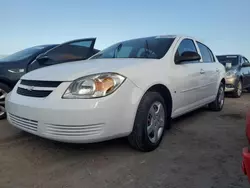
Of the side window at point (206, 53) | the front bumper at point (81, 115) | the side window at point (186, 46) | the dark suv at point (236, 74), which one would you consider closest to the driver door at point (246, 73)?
the dark suv at point (236, 74)

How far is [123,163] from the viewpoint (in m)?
2.57

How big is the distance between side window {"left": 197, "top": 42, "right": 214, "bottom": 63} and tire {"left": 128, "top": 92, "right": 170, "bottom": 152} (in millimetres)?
1905

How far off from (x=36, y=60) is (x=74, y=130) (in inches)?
96.7

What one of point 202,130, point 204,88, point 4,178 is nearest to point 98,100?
point 4,178

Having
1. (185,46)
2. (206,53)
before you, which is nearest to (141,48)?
(185,46)

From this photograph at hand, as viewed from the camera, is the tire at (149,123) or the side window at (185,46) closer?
the tire at (149,123)

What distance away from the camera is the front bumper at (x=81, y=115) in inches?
91.0

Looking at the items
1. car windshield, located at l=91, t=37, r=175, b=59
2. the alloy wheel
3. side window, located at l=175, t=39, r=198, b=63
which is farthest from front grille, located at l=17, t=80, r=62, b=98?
side window, located at l=175, t=39, r=198, b=63

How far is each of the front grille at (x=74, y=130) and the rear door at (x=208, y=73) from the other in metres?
2.38

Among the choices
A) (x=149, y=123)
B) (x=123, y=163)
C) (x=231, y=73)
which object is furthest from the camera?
(x=231, y=73)

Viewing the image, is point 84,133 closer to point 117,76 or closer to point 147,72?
point 117,76

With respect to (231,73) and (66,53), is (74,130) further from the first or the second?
(231,73)

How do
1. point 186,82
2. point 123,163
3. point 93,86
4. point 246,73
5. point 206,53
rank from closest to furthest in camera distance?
point 93,86, point 123,163, point 186,82, point 206,53, point 246,73

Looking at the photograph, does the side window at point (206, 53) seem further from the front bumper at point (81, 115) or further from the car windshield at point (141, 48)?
the front bumper at point (81, 115)
